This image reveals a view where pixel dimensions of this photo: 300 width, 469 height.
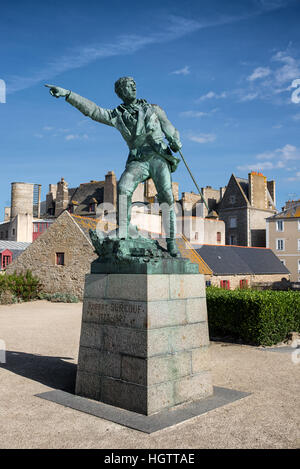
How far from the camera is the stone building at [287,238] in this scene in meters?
38.6

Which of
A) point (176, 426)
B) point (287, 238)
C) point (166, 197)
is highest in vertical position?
point (287, 238)

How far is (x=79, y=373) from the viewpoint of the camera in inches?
223

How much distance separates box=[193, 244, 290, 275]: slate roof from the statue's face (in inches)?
757

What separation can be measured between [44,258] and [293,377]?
1605 cm

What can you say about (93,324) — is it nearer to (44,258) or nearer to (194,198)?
(44,258)

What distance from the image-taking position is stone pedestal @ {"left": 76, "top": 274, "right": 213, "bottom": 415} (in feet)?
16.3

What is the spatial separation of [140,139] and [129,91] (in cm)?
73

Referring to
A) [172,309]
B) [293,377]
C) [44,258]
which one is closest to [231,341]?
[293,377]

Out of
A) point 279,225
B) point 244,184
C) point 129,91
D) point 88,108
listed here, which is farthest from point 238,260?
point 88,108

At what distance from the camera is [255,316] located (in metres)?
9.60

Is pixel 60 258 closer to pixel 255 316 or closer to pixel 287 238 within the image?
pixel 255 316

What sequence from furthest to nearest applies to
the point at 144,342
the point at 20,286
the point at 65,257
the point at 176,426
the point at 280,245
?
the point at 280,245 < the point at 65,257 < the point at 20,286 < the point at 144,342 < the point at 176,426

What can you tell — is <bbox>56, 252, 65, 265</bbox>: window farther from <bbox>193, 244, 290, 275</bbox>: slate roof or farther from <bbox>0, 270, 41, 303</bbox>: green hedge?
<bbox>193, 244, 290, 275</bbox>: slate roof

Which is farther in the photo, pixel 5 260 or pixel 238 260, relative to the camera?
pixel 238 260
